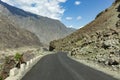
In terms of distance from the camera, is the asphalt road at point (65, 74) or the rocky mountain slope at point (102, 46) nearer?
the asphalt road at point (65, 74)

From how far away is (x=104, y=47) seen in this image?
50.8m

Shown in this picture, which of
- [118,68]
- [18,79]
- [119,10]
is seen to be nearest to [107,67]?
[118,68]

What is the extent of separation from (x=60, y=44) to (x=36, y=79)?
16918 cm

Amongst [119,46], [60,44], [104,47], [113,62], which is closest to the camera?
[113,62]

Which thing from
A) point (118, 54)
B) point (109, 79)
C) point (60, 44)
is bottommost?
point (109, 79)

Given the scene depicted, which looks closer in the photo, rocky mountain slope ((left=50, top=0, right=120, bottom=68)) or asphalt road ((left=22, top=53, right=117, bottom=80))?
asphalt road ((left=22, top=53, right=117, bottom=80))

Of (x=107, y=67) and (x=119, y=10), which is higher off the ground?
(x=119, y=10)

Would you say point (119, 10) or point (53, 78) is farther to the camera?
point (119, 10)

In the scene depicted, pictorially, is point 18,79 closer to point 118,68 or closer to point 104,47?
point 118,68

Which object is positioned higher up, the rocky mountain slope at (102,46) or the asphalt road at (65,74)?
the rocky mountain slope at (102,46)

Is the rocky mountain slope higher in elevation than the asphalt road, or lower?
higher

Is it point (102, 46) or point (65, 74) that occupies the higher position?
point (102, 46)

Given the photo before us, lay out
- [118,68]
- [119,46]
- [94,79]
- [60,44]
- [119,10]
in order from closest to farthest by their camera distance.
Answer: [94,79]
[118,68]
[119,46]
[119,10]
[60,44]

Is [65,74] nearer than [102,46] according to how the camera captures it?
Yes
